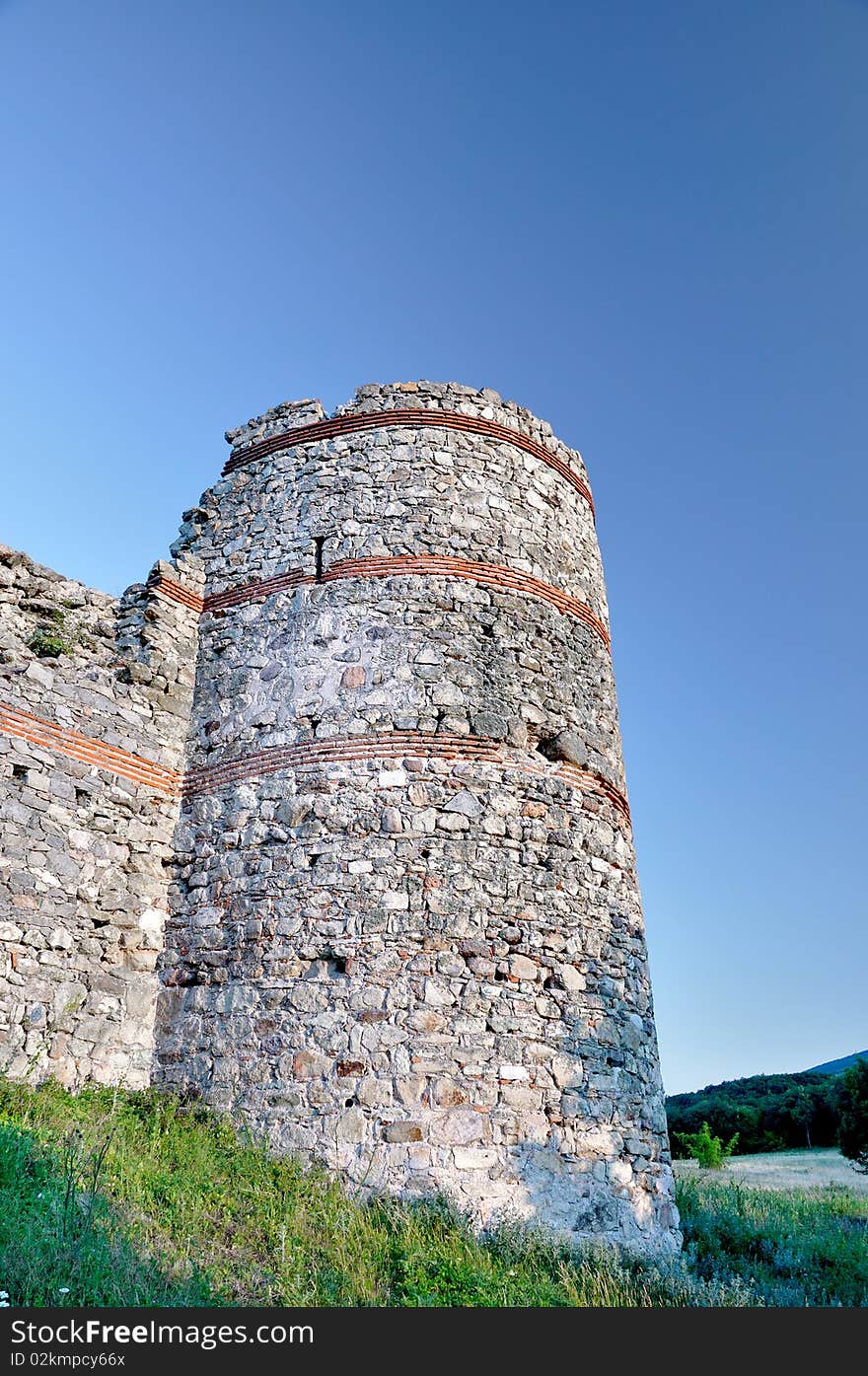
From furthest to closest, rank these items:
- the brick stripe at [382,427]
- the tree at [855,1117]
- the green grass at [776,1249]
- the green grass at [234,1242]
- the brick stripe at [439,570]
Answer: the tree at [855,1117] → the brick stripe at [382,427] → the brick stripe at [439,570] → the green grass at [776,1249] → the green grass at [234,1242]

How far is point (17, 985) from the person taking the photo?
678 cm

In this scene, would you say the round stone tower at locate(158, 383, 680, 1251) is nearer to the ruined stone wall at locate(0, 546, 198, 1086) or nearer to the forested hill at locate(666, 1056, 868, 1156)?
the ruined stone wall at locate(0, 546, 198, 1086)

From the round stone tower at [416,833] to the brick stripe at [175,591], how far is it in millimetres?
143

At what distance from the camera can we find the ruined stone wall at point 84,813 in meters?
6.94

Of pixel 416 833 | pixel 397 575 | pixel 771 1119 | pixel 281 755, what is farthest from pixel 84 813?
pixel 771 1119

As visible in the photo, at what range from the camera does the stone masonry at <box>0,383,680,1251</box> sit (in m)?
6.64

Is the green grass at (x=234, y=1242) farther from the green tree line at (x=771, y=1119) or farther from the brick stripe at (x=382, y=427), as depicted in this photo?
the green tree line at (x=771, y=1119)

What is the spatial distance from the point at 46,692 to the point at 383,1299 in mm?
5197

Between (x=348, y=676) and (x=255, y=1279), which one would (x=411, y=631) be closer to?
(x=348, y=676)

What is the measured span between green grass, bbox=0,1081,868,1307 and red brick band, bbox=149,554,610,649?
14.5 feet

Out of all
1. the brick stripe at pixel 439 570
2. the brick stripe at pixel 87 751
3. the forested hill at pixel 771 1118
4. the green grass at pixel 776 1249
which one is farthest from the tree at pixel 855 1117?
the brick stripe at pixel 87 751

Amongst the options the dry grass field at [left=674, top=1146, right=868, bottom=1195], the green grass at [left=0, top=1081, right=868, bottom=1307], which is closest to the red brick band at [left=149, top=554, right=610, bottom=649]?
the green grass at [left=0, top=1081, right=868, bottom=1307]

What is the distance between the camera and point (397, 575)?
8.41m

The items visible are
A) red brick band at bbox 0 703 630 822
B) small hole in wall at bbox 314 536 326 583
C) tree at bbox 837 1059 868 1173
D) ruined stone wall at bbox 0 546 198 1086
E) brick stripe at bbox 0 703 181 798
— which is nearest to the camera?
ruined stone wall at bbox 0 546 198 1086
